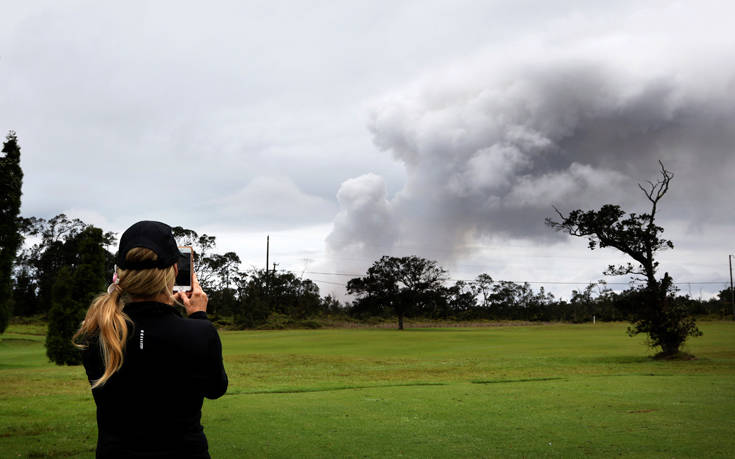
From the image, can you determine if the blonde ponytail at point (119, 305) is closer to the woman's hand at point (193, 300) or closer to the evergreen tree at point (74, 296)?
the woman's hand at point (193, 300)

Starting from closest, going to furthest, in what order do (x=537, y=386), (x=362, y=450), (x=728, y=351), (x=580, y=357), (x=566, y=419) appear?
(x=362, y=450)
(x=566, y=419)
(x=537, y=386)
(x=580, y=357)
(x=728, y=351)

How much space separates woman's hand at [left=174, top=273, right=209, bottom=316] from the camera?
3.11 metres

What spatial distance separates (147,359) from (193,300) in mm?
543

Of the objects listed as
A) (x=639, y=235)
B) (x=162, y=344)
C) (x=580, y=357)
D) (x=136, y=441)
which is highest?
(x=639, y=235)

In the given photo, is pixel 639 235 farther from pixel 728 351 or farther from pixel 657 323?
pixel 728 351

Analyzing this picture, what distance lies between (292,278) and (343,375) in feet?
249

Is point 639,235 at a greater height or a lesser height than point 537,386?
greater

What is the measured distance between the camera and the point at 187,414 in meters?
2.76

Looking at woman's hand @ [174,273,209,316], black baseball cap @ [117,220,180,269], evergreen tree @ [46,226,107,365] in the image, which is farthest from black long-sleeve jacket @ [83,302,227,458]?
evergreen tree @ [46,226,107,365]

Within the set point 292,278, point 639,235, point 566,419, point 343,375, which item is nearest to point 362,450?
point 566,419

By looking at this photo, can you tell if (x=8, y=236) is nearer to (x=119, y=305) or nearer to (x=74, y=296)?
(x=74, y=296)

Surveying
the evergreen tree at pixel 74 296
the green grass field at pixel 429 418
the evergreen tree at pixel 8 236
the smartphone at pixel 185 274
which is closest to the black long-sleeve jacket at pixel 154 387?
the smartphone at pixel 185 274

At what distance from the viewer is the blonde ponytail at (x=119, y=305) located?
263 centimetres

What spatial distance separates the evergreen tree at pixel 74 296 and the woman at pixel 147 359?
25.4 meters
